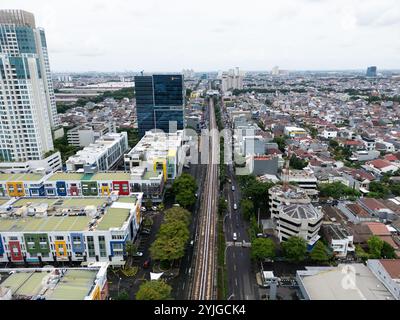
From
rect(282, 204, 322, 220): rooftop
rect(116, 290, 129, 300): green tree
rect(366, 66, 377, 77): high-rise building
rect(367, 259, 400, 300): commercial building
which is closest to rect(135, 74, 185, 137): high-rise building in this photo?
rect(282, 204, 322, 220): rooftop

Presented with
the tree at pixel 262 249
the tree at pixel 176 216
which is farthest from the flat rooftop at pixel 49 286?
the tree at pixel 262 249

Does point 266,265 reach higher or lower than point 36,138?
lower

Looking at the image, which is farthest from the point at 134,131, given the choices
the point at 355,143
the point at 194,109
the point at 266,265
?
the point at 266,265

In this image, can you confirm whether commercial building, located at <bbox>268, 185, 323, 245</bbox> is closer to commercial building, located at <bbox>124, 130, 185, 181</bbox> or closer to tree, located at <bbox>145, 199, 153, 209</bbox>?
tree, located at <bbox>145, 199, 153, 209</bbox>

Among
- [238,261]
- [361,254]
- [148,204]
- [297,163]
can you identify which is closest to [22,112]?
[148,204]

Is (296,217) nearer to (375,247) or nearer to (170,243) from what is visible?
(375,247)

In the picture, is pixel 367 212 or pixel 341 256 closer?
pixel 341 256
